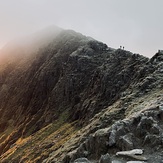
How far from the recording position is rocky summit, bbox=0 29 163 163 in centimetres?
3272

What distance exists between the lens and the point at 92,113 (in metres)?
121

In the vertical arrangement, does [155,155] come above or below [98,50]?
below

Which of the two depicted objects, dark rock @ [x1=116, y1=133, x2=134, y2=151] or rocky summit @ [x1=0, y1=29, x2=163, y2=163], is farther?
rocky summit @ [x1=0, y1=29, x2=163, y2=163]

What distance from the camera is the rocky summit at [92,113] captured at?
32.7 meters

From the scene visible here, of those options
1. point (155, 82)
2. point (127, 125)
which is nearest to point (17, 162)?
point (155, 82)

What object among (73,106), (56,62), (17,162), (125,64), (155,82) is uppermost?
(56,62)

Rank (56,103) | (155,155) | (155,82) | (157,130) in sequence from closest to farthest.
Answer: (155,155)
(157,130)
(155,82)
(56,103)

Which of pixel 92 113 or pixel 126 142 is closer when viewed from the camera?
pixel 126 142

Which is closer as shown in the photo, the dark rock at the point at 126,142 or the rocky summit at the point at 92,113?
the dark rock at the point at 126,142

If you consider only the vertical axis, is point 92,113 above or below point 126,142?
below

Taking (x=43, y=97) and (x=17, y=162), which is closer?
(x=17, y=162)

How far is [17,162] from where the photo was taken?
415 feet

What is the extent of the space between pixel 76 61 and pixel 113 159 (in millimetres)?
149865

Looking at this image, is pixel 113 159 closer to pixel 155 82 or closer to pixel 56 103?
pixel 155 82
